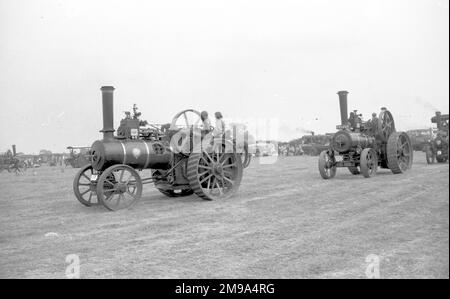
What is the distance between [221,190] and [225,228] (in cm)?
338

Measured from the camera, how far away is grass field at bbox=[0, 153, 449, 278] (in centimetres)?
376

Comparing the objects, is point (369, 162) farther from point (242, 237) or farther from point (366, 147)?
point (242, 237)

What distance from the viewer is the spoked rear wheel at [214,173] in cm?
828

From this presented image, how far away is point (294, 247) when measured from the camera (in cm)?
445

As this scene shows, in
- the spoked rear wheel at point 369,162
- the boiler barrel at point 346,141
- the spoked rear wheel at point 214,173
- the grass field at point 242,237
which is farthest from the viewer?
the boiler barrel at point 346,141

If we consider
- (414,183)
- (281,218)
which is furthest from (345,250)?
(414,183)

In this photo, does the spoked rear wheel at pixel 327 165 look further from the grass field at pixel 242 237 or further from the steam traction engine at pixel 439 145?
the steam traction engine at pixel 439 145

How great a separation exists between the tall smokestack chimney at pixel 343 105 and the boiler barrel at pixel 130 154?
6.49 m

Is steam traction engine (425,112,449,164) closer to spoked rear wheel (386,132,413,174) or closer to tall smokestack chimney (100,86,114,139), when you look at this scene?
spoked rear wheel (386,132,413,174)

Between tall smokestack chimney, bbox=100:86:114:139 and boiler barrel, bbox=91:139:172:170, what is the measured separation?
0.20 m

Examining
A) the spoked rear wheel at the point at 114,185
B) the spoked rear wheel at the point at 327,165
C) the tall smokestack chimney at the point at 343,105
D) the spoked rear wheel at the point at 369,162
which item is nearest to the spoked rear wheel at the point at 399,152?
the spoked rear wheel at the point at 369,162

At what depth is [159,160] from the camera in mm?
8359

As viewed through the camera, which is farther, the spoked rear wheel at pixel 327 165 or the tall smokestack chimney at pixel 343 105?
the tall smokestack chimney at pixel 343 105

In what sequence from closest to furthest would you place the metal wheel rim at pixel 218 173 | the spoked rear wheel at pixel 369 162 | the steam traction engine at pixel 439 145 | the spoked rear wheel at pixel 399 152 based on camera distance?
the metal wheel rim at pixel 218 173, the spoked rear wheel at pixel 369 162, the spoked rear wheel at pixel 399 152, the steam traction engine at pixel 439 145
